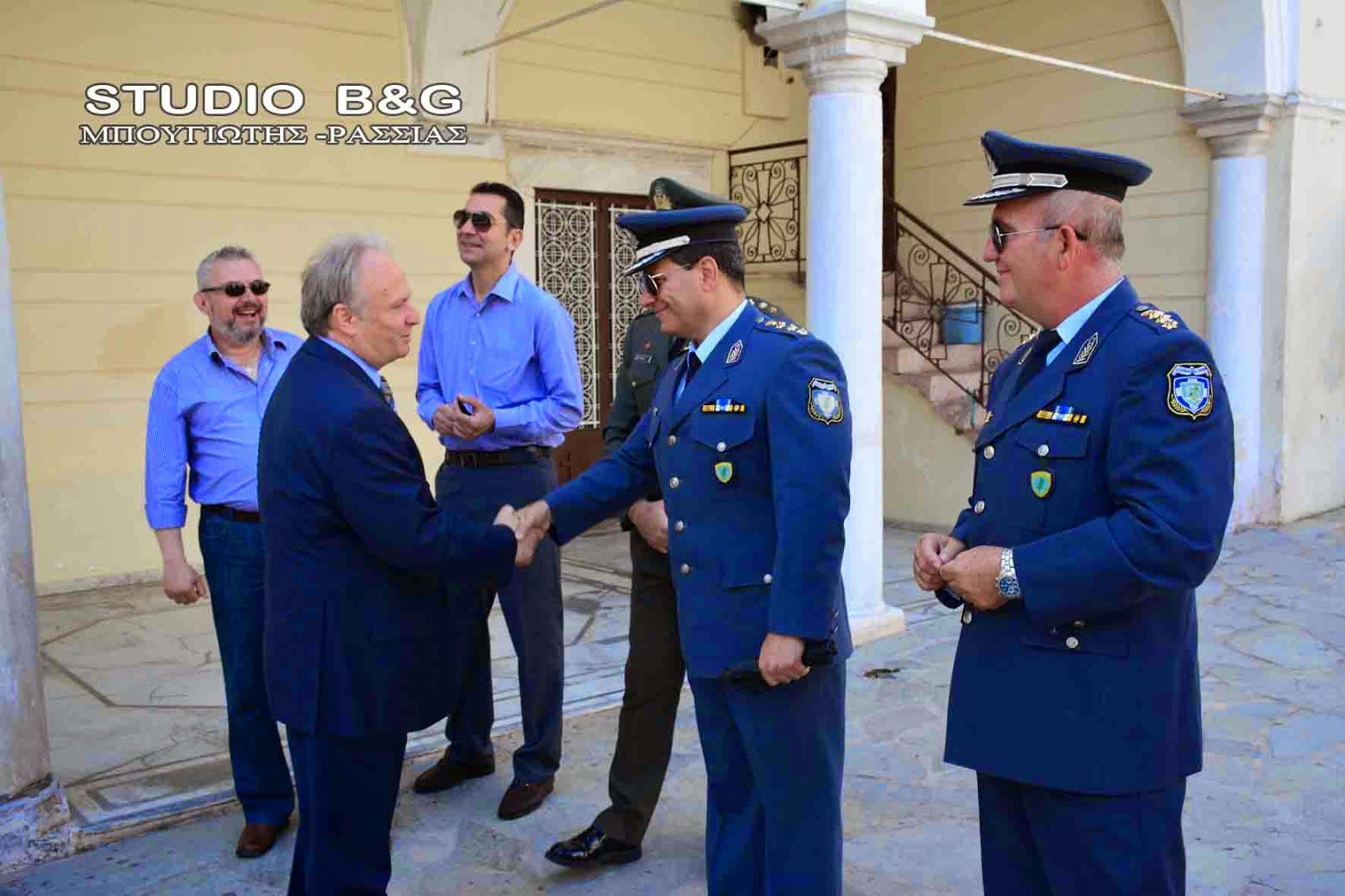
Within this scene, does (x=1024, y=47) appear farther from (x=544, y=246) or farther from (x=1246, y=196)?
(x=544, y=246)

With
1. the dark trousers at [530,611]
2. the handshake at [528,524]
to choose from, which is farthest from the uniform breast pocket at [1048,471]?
the dark trousers at [530,611]

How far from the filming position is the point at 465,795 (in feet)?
13.1

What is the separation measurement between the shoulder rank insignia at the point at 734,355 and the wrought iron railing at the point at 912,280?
6.54 meters

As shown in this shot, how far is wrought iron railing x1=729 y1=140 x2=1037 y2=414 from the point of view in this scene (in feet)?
30.1

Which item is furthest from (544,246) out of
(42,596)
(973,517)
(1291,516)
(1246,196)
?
(973,517)

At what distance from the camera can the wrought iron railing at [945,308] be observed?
358 inches

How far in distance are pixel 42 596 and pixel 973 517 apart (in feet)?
19.5

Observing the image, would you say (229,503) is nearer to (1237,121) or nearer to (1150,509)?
(1150,509)

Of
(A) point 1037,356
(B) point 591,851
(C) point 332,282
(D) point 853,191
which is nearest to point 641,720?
(B) point 591,851

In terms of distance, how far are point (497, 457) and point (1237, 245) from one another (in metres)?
6.60

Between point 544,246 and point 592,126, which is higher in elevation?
point 592,126

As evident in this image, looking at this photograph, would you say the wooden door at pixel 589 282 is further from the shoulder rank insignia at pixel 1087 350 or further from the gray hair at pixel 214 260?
the shoulder rank insignia at pixel 1087 350

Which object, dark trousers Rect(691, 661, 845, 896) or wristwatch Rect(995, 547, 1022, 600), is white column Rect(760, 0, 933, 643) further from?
wristwatch Rect(995, 547, 1022, 600)

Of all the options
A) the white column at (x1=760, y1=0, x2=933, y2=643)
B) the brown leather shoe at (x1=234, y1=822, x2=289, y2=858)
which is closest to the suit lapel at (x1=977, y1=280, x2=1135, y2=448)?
the brown leather shoe at (x1=234, y1=822, x2=289, y2=858)
